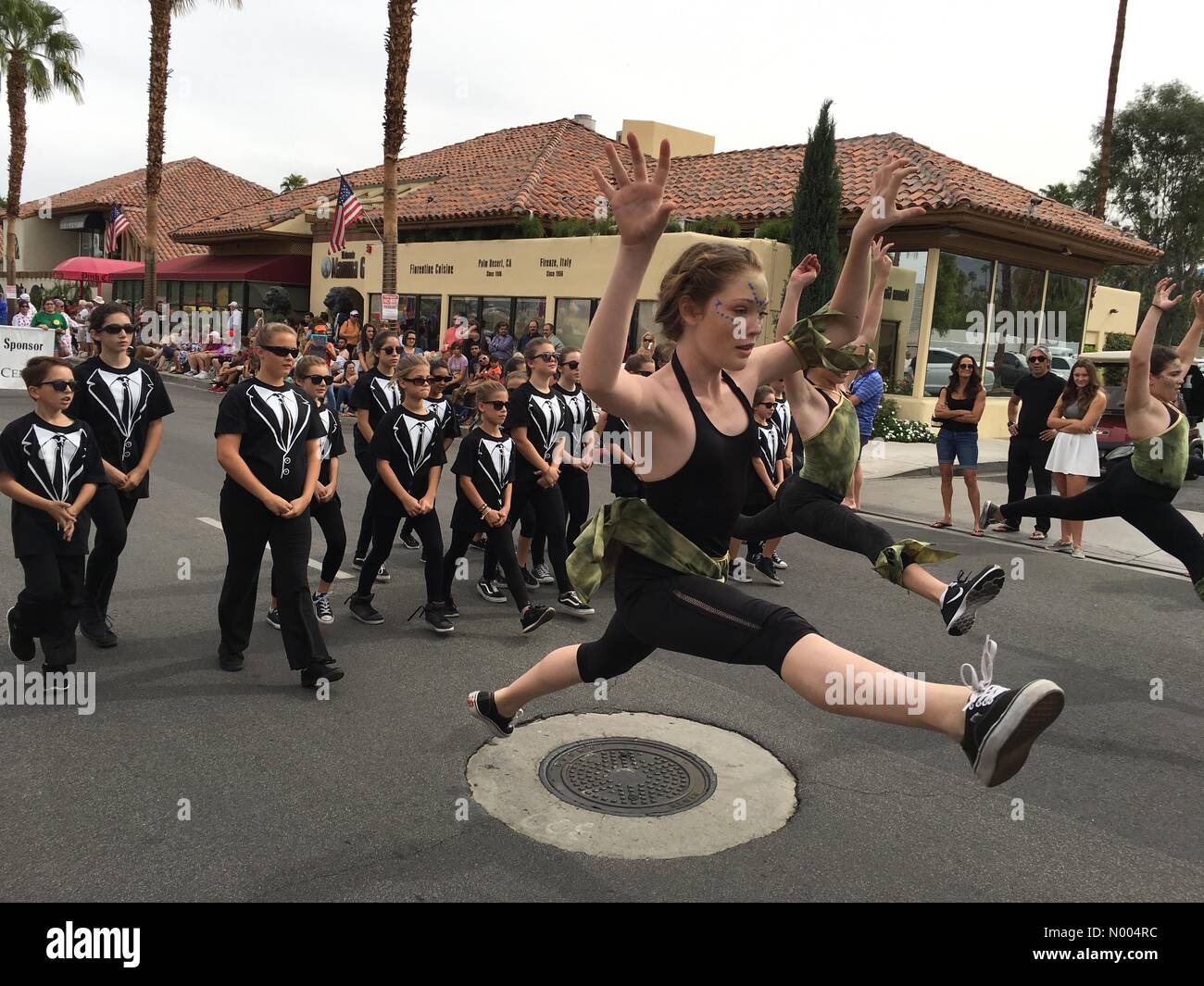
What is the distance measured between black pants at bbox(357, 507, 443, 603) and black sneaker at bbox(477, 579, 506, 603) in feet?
1.95

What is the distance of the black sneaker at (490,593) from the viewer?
261 inches

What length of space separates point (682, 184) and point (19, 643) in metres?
20.9

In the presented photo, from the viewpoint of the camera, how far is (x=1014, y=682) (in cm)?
529

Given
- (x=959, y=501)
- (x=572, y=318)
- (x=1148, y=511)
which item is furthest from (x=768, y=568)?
(x=572, y=318)

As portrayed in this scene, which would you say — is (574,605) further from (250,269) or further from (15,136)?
(15,136)

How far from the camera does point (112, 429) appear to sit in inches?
215

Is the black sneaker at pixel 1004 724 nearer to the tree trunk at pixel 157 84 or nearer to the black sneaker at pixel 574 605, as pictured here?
the black sneaker at pixel 574 605

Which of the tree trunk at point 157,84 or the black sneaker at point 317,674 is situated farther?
the tree trunk at point 157,84

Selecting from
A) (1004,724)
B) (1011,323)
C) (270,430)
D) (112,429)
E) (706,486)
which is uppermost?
(1011,323)

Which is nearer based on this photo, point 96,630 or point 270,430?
point 270,430

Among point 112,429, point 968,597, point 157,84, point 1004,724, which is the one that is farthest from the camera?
point 157,84

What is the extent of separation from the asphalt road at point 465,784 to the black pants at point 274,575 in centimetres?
21

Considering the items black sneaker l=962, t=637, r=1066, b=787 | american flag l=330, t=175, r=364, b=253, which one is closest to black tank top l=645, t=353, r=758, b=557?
black sneaker l=962, t=637, r=1066, b=787

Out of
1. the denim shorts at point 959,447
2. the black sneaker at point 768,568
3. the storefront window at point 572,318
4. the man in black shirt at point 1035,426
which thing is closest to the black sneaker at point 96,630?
the black sneaker at point 768,568
